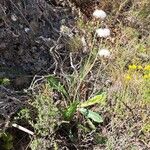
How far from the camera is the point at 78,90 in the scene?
300cm

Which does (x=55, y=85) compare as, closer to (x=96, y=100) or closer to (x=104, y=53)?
(x=96, y=100)

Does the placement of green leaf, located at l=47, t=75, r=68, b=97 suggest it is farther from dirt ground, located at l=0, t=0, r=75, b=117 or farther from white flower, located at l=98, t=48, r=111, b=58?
white flower, located at l=98, t=48, r=111, b=58

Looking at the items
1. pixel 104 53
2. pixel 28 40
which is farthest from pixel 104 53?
pixel 28 40

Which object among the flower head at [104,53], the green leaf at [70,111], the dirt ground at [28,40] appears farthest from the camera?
the flower head at [104,53]

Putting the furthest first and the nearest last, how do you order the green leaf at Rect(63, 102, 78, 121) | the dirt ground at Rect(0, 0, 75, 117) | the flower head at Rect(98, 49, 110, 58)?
the flower head at Rect(98, 49, 110, 58) → the dirt ground at Rect(0, 0, 75, 117) → the green leaf at Rect(63, 102, 78, 121)

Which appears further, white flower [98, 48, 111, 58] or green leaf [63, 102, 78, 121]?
white flower [98, 48, 111, 58]

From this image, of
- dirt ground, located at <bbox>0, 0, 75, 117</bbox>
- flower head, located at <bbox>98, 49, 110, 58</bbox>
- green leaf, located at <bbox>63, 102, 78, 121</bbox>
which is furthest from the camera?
flower head, located at <bbox>98, 49, 110, 58</bbox>

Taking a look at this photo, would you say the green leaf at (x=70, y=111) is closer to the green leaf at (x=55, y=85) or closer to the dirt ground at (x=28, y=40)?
the green leaf at (x=55, y=85)

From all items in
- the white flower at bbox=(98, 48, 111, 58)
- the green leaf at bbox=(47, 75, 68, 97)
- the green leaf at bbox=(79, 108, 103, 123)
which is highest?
the white flower at bbox=(98, 48, 111, 58)

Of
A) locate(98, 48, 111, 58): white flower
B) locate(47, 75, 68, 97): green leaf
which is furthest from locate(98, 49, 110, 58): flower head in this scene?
locate(47, 75, 68, 97): green leaf

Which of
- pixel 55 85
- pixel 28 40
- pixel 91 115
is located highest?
pixel 28 40

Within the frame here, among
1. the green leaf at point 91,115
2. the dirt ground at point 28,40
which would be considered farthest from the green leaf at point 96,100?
the dirt ground at point 28,40

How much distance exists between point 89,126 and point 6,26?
949mm

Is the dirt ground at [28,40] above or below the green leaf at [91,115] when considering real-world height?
above
